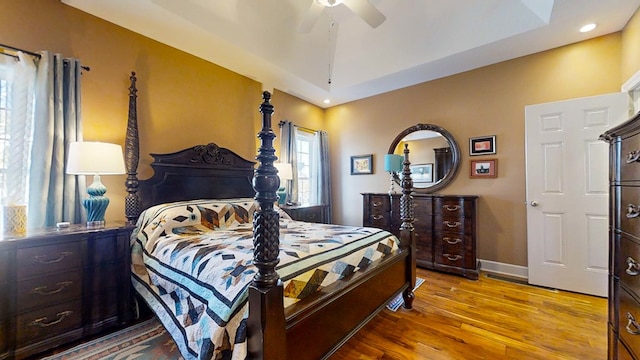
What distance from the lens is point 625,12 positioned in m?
2.35

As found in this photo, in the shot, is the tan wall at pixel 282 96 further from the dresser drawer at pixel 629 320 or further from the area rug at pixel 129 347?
the dresser drawer at pixel 629 320

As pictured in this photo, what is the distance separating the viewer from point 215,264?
4.83 feet

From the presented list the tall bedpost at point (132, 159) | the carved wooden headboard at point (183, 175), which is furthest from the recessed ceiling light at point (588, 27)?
the tall bedpost at point (132, 159)

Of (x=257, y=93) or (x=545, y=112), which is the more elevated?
(x=257, y=93)

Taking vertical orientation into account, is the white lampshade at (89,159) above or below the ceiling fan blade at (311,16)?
below

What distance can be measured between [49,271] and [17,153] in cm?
102

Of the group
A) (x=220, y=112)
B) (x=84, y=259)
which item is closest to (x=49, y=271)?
(x=84, y=259)

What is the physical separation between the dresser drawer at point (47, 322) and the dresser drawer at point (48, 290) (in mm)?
49

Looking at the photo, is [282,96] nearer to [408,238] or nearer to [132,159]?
[132,159]

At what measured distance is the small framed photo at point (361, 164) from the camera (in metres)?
4.48

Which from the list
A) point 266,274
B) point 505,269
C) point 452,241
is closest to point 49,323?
point 266,274

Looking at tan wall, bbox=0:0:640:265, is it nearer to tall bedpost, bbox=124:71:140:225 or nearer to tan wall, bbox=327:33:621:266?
tan wall, bbox=327:33:621:266

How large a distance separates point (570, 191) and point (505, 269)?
1.18m

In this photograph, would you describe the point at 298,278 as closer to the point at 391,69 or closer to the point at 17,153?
the point at 17,153
